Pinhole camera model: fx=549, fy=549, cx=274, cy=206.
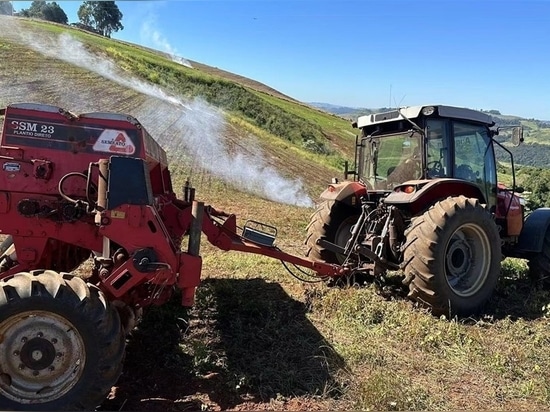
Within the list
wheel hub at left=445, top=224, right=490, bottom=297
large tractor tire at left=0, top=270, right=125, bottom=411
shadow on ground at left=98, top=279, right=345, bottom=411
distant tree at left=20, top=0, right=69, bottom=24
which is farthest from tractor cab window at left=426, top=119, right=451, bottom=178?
distant tree at left=20, top=0, right=69, bottom=24

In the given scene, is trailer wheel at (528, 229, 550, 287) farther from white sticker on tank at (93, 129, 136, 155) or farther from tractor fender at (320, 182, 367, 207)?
white sticker on tank at (93, 129, 136, 155)

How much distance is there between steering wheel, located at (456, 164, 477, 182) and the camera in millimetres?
6945

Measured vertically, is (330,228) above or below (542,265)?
above

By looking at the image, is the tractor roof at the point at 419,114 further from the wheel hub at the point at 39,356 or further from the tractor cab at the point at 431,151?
the wheel hub at the point at 39,356

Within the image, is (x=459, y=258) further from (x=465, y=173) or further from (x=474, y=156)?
(x=474, y=156)

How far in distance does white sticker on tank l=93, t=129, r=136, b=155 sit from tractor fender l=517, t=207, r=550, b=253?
5.52m

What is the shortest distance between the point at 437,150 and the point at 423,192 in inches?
33.8

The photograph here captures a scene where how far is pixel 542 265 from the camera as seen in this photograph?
295 inches

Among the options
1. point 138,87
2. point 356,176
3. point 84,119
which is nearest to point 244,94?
point 138,87

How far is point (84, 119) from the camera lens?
4844 millimetres

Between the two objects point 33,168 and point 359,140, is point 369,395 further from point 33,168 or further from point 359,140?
point 359,140

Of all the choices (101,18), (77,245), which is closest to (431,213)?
(77,245)

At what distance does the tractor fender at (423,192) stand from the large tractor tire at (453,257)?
0.24 m

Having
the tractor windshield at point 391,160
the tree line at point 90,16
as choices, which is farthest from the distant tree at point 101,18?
the tractor windshield at point 391,160
